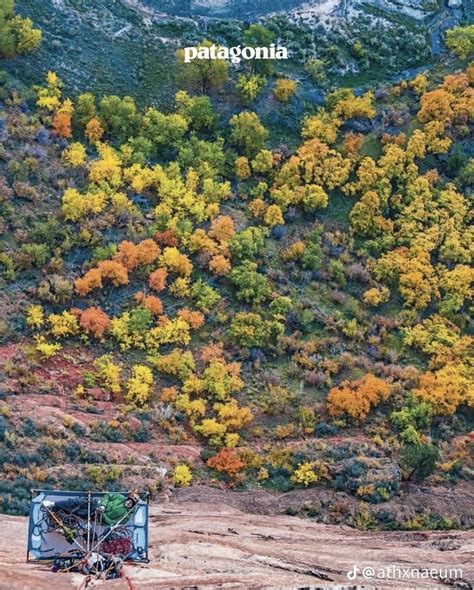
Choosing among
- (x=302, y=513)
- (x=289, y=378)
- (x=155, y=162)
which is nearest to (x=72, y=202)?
(x=155, y=162)

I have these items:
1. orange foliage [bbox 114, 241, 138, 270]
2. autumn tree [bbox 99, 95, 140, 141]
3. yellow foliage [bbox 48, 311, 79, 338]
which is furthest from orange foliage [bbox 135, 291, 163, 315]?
autumn tree [bbox 99, 95, 140, 141]

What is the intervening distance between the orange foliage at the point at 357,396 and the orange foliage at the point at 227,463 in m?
5.79

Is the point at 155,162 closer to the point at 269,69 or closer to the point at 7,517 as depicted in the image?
the point at 269,69

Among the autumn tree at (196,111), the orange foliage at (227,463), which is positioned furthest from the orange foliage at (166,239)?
the orange foliage at (227,463)

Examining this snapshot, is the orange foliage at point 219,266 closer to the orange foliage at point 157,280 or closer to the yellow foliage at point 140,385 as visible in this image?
the orange foliage at point 157,280

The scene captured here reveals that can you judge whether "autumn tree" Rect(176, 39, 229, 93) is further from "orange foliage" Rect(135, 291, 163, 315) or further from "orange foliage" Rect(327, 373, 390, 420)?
"orange foliage" Rect(327, 373, 390, 420)

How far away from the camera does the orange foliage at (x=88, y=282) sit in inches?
1865

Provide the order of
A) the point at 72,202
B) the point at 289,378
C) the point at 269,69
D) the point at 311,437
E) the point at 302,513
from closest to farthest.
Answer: the point at 302,513
the point at 311,437
the point at 289,378
the point at 72,202
the point at 269,69

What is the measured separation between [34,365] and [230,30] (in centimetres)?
2828

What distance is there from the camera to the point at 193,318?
156 feet

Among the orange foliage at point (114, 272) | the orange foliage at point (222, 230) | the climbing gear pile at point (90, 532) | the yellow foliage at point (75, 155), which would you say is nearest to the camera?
the climbing gear pile at point (90, 532)

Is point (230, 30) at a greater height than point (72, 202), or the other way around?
point (230, 30)

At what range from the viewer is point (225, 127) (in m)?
56.8

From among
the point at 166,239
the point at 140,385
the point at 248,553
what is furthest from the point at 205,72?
the point at 248,553
